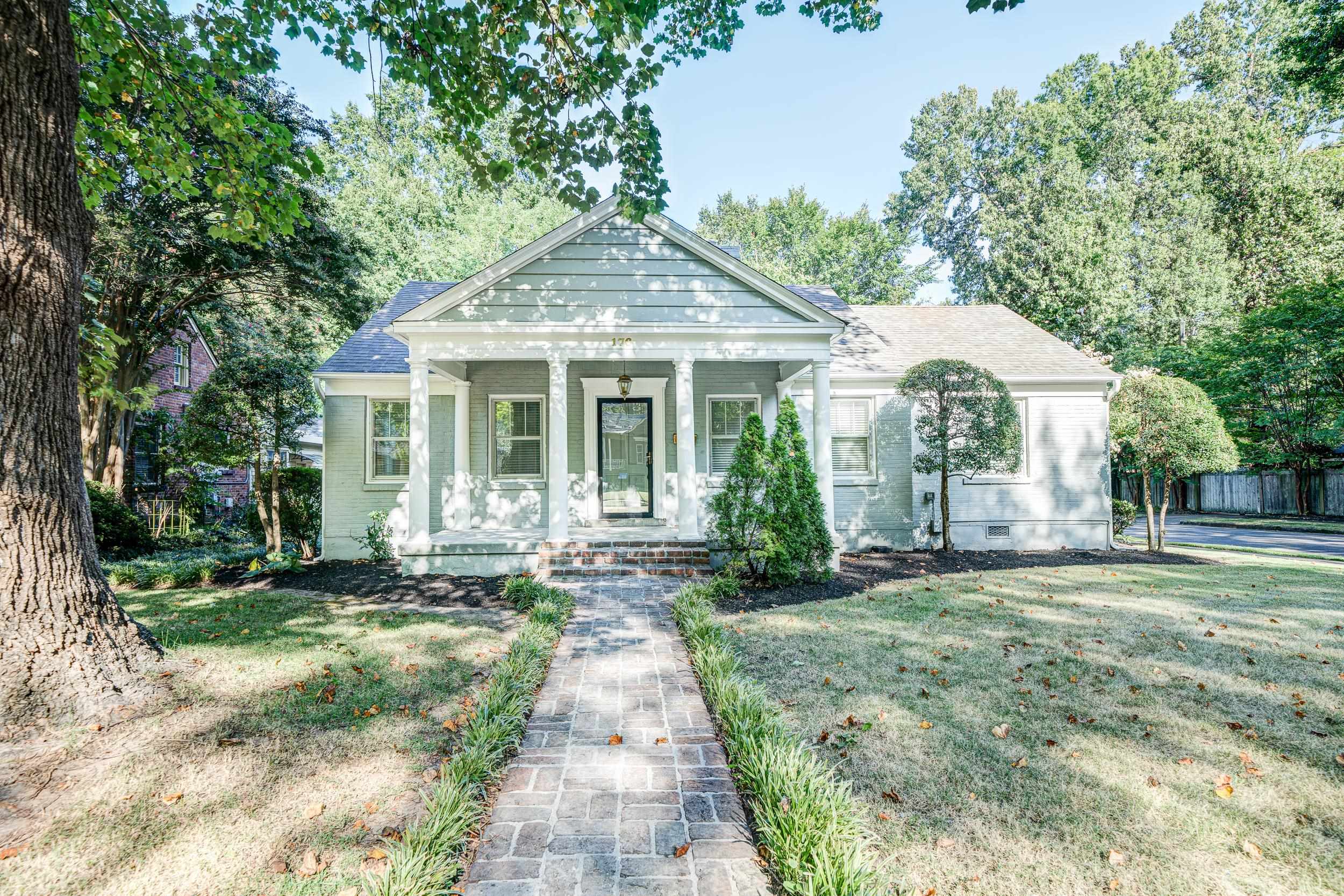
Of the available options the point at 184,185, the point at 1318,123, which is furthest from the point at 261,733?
the point at 1318,123

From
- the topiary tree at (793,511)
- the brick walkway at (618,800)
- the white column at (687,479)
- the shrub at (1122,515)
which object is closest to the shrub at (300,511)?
the white column at (687,479)

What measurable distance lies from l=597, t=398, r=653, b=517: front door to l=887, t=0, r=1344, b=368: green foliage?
2024 cm

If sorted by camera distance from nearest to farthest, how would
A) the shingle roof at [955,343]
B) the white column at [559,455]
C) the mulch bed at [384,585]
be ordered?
the mulch bed at [384,585], the white column at [559,455], the shingle roof at [955,343]

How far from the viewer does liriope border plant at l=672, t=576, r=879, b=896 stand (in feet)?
7.41

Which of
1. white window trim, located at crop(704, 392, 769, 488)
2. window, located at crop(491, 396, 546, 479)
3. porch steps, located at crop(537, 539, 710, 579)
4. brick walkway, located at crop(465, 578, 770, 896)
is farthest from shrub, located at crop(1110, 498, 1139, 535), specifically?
brick walkway, located at crop(465, 578, 770, 896)

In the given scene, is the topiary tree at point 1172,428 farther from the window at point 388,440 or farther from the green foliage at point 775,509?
the window at point 388,440

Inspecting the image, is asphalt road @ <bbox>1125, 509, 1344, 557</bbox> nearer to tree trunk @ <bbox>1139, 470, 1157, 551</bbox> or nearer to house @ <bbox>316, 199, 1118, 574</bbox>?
tree trunk @ <bbox>1139, 470, 1157, 551</bbox>

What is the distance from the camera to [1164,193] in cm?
2520

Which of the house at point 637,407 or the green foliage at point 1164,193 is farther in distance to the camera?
the green foliage at point 1164,193

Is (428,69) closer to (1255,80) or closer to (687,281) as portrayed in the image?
(687,281)

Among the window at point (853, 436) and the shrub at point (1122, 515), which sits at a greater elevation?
the window at point (853, 436)

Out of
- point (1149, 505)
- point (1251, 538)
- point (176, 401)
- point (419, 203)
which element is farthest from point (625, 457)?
point (419, 203)

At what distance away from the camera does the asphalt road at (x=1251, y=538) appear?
1312cm

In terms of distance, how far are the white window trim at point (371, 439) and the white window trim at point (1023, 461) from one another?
37.0ft
